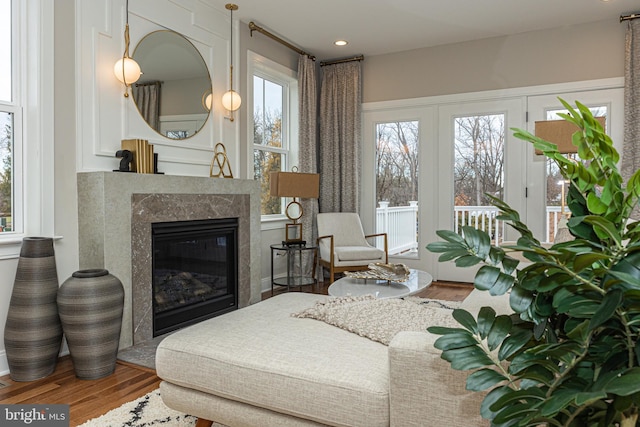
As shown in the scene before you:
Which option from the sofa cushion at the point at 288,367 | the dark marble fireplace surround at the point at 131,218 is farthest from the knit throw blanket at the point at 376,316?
the dark marble fireplace surround at the point at 131,218

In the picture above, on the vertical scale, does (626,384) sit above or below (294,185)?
below

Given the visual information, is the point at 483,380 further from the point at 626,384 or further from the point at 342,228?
the point at 342,228

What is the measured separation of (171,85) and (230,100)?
651 mm

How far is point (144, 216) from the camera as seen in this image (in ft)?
10.1

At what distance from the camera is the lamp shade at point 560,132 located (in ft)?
12.7

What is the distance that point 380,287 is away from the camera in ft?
11.1

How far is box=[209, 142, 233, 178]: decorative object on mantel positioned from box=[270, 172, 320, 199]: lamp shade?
1.56 feet

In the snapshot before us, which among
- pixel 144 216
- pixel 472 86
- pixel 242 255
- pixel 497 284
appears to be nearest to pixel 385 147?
pixel 472 86

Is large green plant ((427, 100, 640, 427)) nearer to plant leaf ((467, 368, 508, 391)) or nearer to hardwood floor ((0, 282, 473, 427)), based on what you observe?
plant leaf ((467, 368, 508, 391))

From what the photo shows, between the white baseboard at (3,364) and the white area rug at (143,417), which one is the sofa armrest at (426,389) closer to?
the white area rug at (143,417)

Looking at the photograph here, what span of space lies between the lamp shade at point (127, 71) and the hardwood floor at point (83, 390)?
1.94 meters

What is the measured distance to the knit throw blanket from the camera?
182 centimetres

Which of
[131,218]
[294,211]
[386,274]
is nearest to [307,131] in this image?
[294,211]

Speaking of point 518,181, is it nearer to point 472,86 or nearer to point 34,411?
point 472,86
